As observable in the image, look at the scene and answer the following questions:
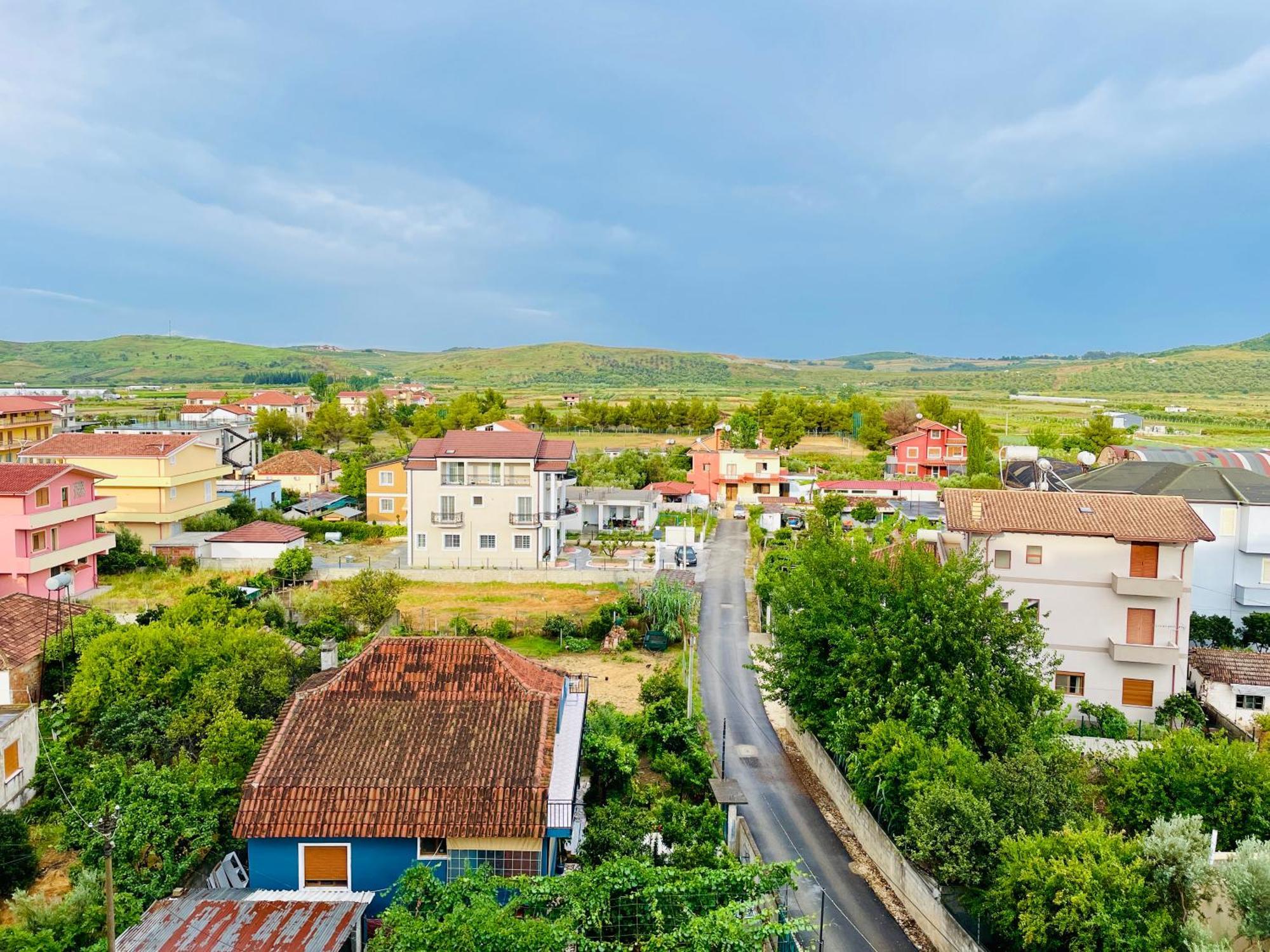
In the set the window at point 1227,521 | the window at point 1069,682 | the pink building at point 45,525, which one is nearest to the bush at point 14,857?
the pink building at point 45,525

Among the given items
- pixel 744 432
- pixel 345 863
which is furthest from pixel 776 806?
pixel 744 432

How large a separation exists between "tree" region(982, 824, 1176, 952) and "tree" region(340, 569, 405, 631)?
2032 cm

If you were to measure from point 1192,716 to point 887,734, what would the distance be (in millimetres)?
10311

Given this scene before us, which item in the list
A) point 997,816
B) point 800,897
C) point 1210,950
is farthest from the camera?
point 800,897

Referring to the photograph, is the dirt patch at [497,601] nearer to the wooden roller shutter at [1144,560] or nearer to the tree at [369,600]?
the tree at [369,600]

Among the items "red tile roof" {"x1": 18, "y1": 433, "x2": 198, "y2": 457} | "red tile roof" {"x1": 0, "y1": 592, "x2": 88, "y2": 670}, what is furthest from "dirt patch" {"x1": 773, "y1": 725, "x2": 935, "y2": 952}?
"red tile roof" {"x1": 18, "y1": 433, "x2": 198, "y2": 457}

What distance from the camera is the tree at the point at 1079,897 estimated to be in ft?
35.6

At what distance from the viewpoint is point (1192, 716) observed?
21.3m

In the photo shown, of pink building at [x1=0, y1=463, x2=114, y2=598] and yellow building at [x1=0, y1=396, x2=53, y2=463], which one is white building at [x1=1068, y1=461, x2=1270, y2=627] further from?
yellow building at [x1=0, y1=396, x2=53, y2=463]

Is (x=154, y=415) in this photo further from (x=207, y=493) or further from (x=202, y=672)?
(x=202, y=672)

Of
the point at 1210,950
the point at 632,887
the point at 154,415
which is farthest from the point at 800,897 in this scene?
the point at 154,415

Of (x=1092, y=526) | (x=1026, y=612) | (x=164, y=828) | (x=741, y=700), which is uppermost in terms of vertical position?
(x=1092, y=526)

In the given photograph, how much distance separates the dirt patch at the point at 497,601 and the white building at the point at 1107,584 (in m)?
14.7

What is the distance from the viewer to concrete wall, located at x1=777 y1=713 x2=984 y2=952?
42.5 ft
